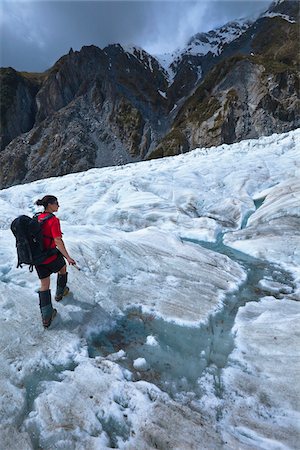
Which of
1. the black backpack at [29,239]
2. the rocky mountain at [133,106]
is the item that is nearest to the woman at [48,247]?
the black backpack at [29,239]

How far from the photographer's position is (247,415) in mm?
5555

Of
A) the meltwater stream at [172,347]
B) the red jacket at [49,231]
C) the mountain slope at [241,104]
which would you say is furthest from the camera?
the mountain slope at [241,104]

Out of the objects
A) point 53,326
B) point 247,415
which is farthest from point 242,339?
point 53,326

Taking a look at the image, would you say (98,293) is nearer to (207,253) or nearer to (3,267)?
(3,267)

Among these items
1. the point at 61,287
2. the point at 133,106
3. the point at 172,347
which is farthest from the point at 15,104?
the point at 172,347

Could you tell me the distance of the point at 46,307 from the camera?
7.17 meters

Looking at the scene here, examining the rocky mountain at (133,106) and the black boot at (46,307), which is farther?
the rocky mountain at (133,106)

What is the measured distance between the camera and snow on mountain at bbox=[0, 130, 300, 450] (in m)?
5.21

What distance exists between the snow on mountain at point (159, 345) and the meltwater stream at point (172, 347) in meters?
0.03

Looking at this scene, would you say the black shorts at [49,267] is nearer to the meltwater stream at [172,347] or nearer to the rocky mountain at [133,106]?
the meltwater stream at [172,347]

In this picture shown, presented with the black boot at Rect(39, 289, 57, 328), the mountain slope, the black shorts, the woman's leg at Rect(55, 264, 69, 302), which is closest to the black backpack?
the black shorts

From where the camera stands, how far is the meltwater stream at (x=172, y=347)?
20.6ft

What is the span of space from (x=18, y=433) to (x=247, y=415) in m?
3.54

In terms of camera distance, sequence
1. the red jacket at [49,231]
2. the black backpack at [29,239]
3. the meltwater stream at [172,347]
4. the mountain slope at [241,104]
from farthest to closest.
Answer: the mountain slope at [241,104], the red jacket at [49,231], the black backpack at [29,239], the meltwater stream at [172,347]
